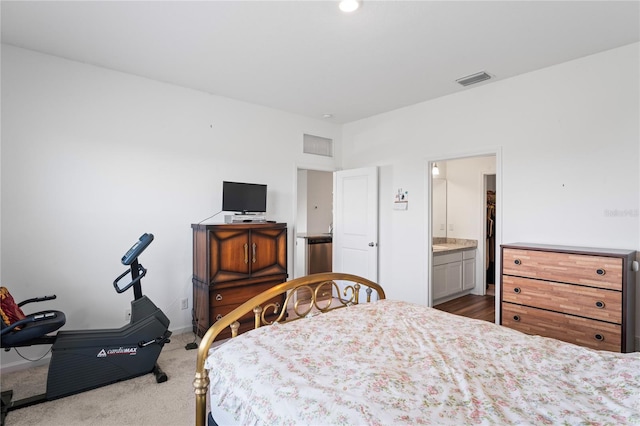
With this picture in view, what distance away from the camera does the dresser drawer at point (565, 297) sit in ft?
8.13

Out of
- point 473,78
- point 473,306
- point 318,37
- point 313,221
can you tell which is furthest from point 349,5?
point 313,221

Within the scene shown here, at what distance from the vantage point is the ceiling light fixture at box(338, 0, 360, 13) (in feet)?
7.27

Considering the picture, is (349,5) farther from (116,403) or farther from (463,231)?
(463,231)

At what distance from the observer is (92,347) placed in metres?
2.47

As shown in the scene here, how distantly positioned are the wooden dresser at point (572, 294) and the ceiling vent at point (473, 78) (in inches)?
70.8

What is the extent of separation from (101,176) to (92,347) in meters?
1.67

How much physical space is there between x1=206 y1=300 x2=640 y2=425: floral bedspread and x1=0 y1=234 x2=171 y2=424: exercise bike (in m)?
1.45

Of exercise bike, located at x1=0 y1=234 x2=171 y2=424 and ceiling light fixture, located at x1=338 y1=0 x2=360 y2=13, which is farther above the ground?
ceiling light fixture, located at x1=338 y1=0 x2=360 y2=13

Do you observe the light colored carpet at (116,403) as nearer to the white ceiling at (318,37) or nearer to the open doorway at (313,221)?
the white ceiling at (318,37)

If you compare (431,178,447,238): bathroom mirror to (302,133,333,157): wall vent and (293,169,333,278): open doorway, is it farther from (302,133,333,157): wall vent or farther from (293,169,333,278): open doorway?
(302,133,333,157): wall vent

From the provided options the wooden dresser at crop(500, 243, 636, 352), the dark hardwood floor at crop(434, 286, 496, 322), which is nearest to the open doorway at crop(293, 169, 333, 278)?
the dark hardwood floor at crop(434, 286, 496, 322)

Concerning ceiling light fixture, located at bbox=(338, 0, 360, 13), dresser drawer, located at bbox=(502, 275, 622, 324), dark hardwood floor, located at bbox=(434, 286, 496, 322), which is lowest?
dark hardwood floor, located at bbox=(434, 286, 496, 322)

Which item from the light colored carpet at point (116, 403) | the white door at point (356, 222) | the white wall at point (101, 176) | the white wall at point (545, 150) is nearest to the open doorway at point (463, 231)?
the white wall at point (545, 150)

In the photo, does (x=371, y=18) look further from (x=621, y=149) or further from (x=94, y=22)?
(x=621, y=149)
